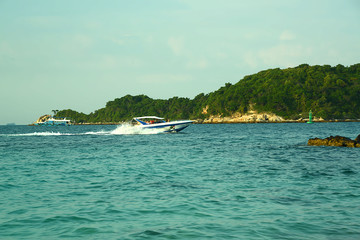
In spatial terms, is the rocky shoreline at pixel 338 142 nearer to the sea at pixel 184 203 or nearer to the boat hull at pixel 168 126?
the sea at pixel 184 203

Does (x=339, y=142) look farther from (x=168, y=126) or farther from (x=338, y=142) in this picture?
(x=168, y=126)

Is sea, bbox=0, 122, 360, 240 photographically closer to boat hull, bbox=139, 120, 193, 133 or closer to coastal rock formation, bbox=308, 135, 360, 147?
coastal rock formation, bbox=308, 135, 360, 147

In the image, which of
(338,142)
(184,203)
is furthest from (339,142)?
(184,203)

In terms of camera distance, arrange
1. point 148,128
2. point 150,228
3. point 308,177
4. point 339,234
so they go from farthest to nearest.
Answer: point 148,128 < point 308,177 < point 150,228 < point 339,234

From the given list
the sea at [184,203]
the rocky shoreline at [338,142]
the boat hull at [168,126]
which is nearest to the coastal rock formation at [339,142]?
the rocky shoreline at [338,142]

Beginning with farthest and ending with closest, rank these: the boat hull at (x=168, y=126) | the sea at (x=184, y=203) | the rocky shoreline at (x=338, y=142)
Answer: the boat hull at (x=168, y=126) < the rocky shoreline at (x=338, y=142) < the sea at (x=184, y=203)

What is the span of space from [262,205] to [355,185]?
5052mm

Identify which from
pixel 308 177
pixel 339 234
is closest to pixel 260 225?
pixel 339 234

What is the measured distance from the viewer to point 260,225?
827cm

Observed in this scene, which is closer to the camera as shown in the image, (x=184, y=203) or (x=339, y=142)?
(x=184, y=203)

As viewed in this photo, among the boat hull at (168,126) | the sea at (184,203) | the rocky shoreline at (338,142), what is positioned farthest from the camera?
the boat hull at (168,126)

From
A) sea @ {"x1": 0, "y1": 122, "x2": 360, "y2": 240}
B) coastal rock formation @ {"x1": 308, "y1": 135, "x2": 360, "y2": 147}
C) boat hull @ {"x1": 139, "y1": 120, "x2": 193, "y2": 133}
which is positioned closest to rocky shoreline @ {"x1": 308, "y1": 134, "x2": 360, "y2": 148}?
coastal rock formation @ {"x1": 308, "y1": 135, "x2": 360, "y2": 147}

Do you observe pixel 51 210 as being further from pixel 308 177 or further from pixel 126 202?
pixel 308 177

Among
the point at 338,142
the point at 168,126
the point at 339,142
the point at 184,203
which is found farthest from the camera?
the point at 168,126
